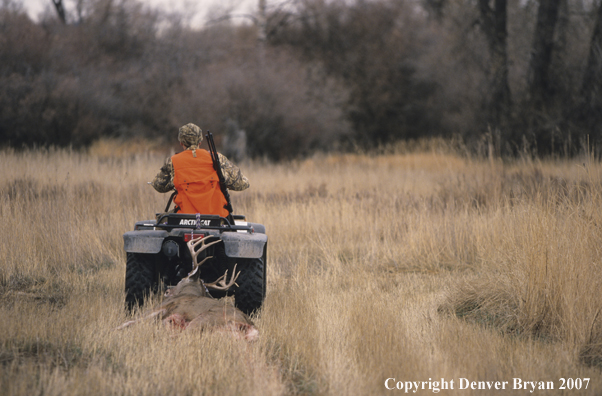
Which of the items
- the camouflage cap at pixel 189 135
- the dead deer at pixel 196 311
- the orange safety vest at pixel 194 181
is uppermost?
the camouflage cap at pixel 189 135

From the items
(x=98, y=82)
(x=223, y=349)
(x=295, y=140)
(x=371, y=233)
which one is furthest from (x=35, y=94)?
(x=223, y=349)

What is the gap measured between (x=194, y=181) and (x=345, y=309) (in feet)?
5.79

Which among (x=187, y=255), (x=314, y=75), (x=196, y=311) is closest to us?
(x=196, y=311)

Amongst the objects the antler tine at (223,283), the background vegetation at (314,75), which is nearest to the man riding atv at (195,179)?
the antler tine at (223,283)

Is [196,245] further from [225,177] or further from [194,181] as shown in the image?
[225,177]

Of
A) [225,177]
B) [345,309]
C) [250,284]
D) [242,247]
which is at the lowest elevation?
[345,309]

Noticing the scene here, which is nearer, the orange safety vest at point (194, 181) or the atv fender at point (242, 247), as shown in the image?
the atv fender at point (242, 247)

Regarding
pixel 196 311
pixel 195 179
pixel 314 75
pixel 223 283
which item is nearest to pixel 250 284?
pixel 223 283

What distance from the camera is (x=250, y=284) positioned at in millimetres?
4949

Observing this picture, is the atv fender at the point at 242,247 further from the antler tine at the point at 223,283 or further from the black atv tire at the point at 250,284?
the black atv tire at the point at 250,284

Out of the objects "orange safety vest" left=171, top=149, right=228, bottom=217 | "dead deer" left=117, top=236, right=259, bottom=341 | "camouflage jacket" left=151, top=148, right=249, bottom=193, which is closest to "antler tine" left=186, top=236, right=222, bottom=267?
"dead deer" left=117, top=236, right=259, bottom=341

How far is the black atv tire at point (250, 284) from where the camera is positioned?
494cm

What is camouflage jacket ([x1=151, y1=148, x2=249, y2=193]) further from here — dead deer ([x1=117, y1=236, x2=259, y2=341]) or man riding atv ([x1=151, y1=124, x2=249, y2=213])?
dead deer ([x1=117, y1=236, x2=259, y2=341])

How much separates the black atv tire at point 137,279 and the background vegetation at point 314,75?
20.1ft
